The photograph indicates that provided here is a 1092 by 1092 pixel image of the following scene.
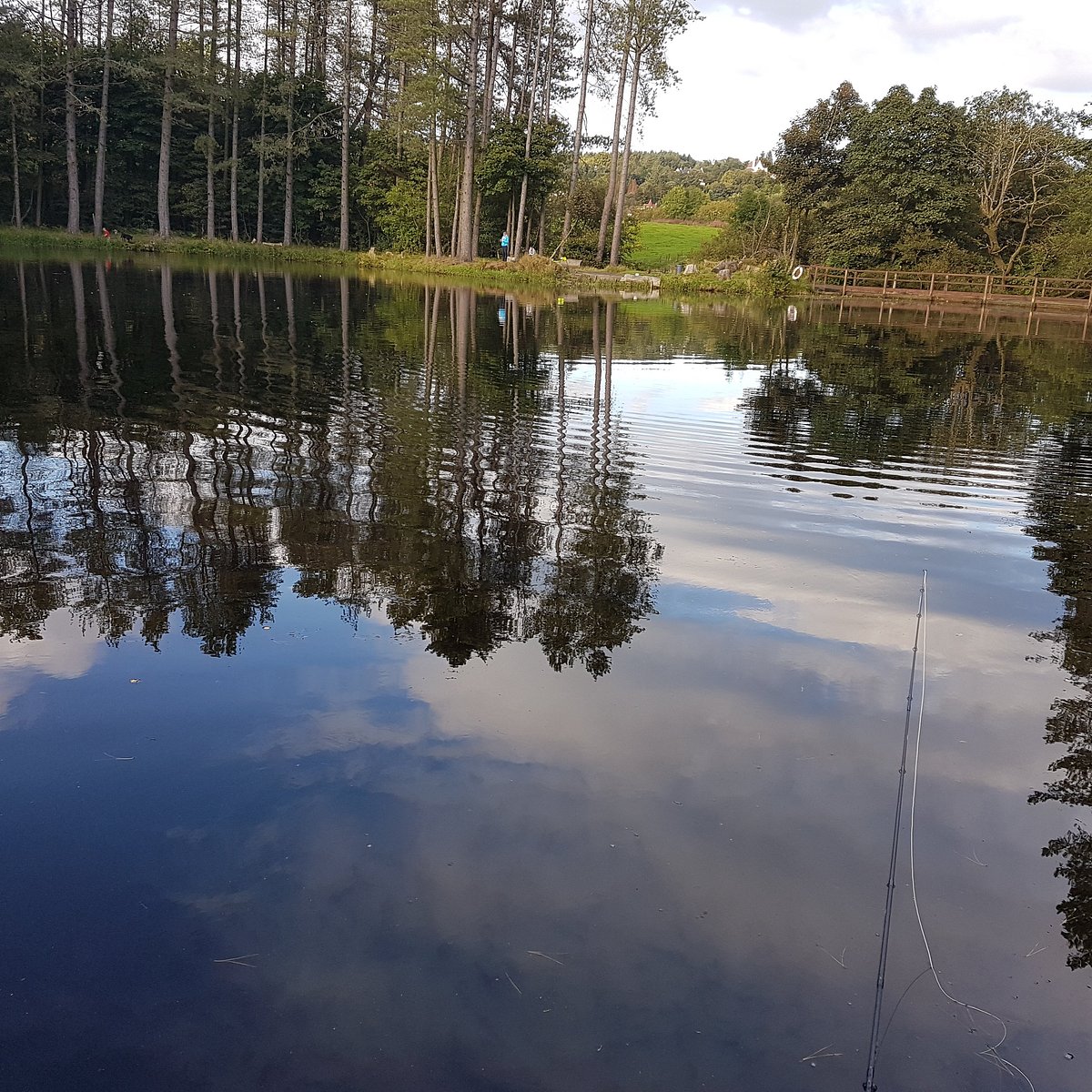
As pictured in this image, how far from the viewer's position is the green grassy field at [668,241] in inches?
2539

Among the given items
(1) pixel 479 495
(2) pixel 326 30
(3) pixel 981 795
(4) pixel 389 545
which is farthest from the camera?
(2) pixel 326 30

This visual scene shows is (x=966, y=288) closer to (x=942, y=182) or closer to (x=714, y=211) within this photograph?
(x=942, y=182)

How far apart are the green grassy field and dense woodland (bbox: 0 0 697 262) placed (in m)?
8.78

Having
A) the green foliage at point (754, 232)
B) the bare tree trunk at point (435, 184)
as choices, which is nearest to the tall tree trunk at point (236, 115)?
the bare tree trunk at point (435, 184)

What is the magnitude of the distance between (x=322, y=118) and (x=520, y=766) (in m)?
58.3

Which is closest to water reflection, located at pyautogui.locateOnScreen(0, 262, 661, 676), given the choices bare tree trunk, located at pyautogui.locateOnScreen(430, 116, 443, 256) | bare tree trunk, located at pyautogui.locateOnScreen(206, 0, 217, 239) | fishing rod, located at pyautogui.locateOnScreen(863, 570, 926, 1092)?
fishing rod, located at pyautogui.locateOnScreen(863, 570, 926, 1092)

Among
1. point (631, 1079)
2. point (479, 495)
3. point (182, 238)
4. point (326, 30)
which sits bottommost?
point (631, 1079)

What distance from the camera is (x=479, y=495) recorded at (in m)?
8.12

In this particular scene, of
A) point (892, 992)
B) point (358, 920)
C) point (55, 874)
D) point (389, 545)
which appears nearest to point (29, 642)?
point (55, 874)

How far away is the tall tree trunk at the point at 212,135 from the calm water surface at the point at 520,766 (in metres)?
44.9

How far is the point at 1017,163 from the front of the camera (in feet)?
165

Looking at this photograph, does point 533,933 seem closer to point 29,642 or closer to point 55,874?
point 55,874

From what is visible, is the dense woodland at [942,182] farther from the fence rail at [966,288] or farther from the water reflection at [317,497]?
the water reflection at [317,497]

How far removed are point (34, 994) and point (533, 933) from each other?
1.57m
